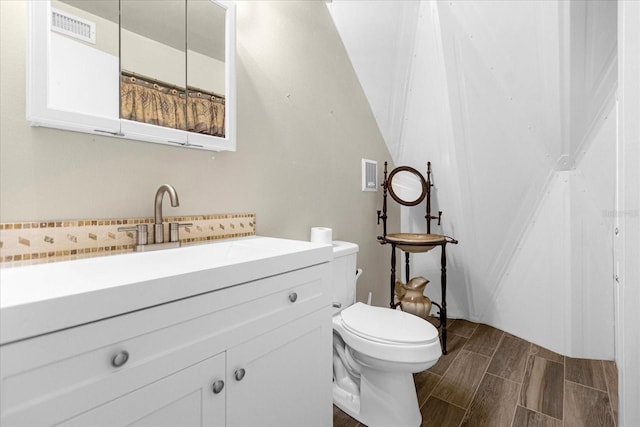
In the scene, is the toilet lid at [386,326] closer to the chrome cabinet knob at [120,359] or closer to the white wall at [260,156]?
the white wall at [260,156]

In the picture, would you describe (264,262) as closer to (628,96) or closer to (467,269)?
(628,96)

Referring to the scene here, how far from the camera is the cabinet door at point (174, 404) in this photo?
66 centimetres

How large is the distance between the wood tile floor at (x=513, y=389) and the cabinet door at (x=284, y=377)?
540mm

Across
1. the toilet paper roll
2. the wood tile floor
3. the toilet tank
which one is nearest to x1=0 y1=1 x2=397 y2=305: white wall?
the toilet paper roll

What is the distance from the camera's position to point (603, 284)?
2.07 meters

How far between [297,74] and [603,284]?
2324 millimetres

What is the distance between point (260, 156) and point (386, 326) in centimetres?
103

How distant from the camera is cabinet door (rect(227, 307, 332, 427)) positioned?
911 mm

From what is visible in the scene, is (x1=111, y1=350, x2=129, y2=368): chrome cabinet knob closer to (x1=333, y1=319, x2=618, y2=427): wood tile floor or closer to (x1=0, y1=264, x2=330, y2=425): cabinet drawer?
(x1=0, y1=264, x2=330, y2=425): cabinet drawer

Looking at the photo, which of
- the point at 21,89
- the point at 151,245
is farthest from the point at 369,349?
the point at 21,89

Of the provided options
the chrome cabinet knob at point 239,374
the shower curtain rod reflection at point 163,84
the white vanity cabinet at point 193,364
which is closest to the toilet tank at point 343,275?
the white vanity cabinet at point 193,364

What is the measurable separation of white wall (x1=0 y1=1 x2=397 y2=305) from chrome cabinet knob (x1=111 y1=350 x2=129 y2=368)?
0.60 meters

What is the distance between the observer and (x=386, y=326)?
153cm

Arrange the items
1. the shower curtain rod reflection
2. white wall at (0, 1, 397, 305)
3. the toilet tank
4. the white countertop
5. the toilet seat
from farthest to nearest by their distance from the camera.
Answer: the toilet tank, the toilet seat, the shower curtain rod reflection, white wall at (0, 1, 397, 305), the white countertop
